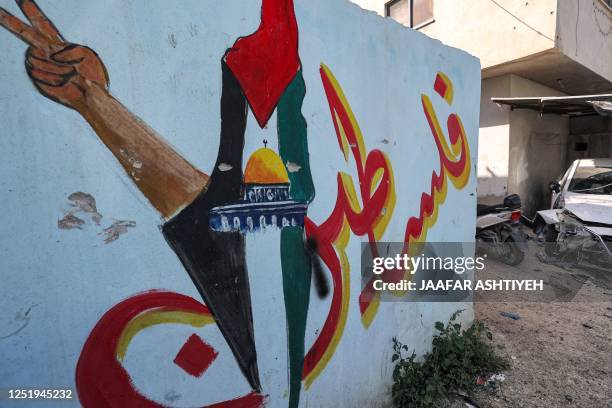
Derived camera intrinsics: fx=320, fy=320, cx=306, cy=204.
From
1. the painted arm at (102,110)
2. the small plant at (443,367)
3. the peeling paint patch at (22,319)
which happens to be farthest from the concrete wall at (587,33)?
the peeling paint patch at (22,319)

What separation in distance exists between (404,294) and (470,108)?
5.47 feet

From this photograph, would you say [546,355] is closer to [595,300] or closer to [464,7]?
[595,300]

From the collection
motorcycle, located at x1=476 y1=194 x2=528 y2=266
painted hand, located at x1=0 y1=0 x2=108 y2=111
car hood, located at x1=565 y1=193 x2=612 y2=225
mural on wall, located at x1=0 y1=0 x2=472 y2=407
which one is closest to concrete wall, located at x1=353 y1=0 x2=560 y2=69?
car hood, located at x1=565 y1=193 x2=612 y2=225

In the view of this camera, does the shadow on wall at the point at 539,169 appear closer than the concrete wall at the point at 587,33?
No

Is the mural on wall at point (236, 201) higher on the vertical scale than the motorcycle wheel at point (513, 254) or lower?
higher

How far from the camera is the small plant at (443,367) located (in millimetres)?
2080

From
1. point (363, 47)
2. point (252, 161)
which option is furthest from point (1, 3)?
point (363, 47)

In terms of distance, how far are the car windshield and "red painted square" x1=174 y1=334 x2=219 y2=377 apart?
234 inches

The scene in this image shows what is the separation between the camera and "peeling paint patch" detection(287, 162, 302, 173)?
5.02 feet

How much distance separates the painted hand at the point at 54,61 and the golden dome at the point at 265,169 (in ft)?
1.95

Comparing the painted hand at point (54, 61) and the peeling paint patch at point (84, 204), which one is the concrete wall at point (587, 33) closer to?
the painted hand at point (54, 61)

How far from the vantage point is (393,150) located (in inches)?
80.1

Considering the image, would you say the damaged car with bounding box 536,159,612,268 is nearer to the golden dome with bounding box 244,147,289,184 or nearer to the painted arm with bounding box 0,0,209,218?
the golden dome with bounding box 244,147,289,184

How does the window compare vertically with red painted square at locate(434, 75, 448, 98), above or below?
above
